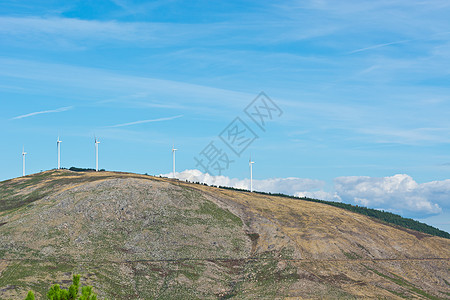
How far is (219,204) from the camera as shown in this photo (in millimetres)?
147125

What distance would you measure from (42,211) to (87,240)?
21115 millimetres

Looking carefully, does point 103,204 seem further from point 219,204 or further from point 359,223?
point 359,223

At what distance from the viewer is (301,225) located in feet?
466

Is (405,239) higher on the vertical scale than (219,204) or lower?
lower

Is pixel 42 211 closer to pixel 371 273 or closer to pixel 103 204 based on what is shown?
pixel 103 204

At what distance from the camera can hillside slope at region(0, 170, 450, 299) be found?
3974 inches

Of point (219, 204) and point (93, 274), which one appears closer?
point (93, 274)

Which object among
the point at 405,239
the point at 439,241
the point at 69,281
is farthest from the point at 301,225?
the point at 69,281

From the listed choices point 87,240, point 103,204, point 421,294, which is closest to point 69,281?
point 87,240

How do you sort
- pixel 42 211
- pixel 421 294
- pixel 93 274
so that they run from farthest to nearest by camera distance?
pixel 42 211 < pixel 421 294 < pixel 93 274

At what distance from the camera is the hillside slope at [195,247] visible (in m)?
101

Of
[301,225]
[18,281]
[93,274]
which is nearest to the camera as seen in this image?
[18,281]

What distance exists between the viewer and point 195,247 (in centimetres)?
11912

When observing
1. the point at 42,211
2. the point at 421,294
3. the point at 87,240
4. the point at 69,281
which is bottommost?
the point at 421,294
